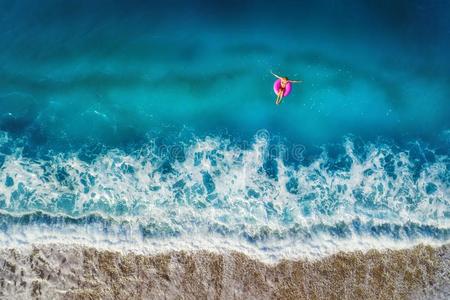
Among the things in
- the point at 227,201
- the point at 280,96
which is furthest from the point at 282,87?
the point at 227,201

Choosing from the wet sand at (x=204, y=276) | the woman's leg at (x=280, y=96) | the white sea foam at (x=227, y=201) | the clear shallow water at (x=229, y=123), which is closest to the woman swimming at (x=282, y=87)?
the woman's leg at (x=280, y=96)

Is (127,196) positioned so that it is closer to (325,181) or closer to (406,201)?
(325,181)

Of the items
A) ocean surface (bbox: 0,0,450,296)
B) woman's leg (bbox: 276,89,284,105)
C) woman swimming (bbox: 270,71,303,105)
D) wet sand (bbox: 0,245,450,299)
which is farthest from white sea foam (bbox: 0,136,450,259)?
woman swimming (bbox: 270,71,303,105)

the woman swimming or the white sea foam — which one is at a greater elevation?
the woman swimming

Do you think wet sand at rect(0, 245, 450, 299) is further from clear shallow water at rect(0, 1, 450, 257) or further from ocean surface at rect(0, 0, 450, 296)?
clear shallow water at rect(0, 1, 450, 257)


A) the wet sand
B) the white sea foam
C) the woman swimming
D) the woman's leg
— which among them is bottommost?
the wet sand

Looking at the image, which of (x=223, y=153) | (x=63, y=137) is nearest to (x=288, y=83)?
(x=223, y=153)

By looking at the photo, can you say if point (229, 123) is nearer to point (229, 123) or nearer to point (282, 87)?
point (229, 123)

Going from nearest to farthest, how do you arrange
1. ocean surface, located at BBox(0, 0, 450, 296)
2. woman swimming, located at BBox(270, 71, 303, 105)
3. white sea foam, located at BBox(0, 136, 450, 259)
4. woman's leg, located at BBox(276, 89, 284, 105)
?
1. white sea foam, located at BBox(0, 136, 450, 259)
2. ocean surface, located at BBox(0, 0, 450, 296)
3. woman swimming, located at BBox(270, 71, 303, 105)
4. woman's leg, located at BBox(276, 89, 284, 105)
